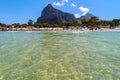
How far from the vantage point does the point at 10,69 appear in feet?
27.8

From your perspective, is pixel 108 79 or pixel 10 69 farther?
pixel 10 69

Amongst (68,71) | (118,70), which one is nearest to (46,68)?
(68,71)

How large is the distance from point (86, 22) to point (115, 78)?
9224 cm

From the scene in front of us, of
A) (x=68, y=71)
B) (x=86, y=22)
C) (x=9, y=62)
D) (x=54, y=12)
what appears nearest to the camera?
(x=68, y=71)

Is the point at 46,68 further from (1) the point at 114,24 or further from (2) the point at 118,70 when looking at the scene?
(1) the point at 114,24

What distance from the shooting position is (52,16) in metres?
178

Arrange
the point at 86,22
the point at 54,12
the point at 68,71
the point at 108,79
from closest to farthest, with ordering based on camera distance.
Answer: the point at 108,79, the point at 68,71, the point at 86,22, the point at 54,12

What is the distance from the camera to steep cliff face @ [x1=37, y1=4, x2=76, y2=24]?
17525cm

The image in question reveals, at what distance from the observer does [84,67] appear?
8.80 meters

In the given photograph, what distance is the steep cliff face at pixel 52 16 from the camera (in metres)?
175

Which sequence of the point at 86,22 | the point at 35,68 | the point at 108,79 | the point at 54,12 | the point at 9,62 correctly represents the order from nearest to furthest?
the point at 108,79 → the point at 35,68 → the point at 9,62 → the point at 86,22 → the point at 54,12

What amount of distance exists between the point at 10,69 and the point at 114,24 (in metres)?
94.6

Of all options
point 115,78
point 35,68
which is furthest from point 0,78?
point 115,78

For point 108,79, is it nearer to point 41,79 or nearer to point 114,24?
point 41,79
